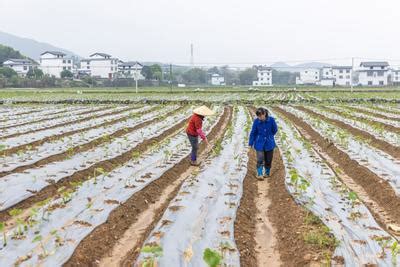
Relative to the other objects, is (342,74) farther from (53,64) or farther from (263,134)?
(263,134)

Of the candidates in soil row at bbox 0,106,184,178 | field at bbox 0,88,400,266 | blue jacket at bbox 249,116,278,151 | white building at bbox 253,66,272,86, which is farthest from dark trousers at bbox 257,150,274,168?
white building at bbox 253,66,272,86

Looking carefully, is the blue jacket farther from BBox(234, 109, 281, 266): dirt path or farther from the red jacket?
the red jacket

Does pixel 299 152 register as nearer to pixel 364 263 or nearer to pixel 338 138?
pixel 338 138

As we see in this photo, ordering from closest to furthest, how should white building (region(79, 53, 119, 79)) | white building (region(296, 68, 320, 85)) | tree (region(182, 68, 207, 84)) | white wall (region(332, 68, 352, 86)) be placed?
white building (region(79, 53, 119, 79)), tree (region(182, 68, 207, 84)), white wall (region(332, 68, 352, 86)), white building (region(296, 68, 320, 85))

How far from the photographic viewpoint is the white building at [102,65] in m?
85.4

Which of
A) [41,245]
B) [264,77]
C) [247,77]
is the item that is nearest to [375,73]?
[264,77]

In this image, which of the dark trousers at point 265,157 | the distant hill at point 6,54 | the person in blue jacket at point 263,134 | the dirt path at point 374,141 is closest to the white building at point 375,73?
the distant hill at point 6,54

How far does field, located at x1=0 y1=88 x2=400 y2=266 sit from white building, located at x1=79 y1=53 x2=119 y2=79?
241ft

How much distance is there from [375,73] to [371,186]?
7880 cm

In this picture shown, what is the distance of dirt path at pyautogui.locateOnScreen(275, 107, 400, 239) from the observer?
673 centimetres

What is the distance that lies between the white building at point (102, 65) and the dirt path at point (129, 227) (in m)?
77.6

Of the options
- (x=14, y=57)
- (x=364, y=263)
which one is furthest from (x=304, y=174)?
(x=14, y=57)

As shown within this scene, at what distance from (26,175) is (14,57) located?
89983 millimetres

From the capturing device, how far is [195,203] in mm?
6977
